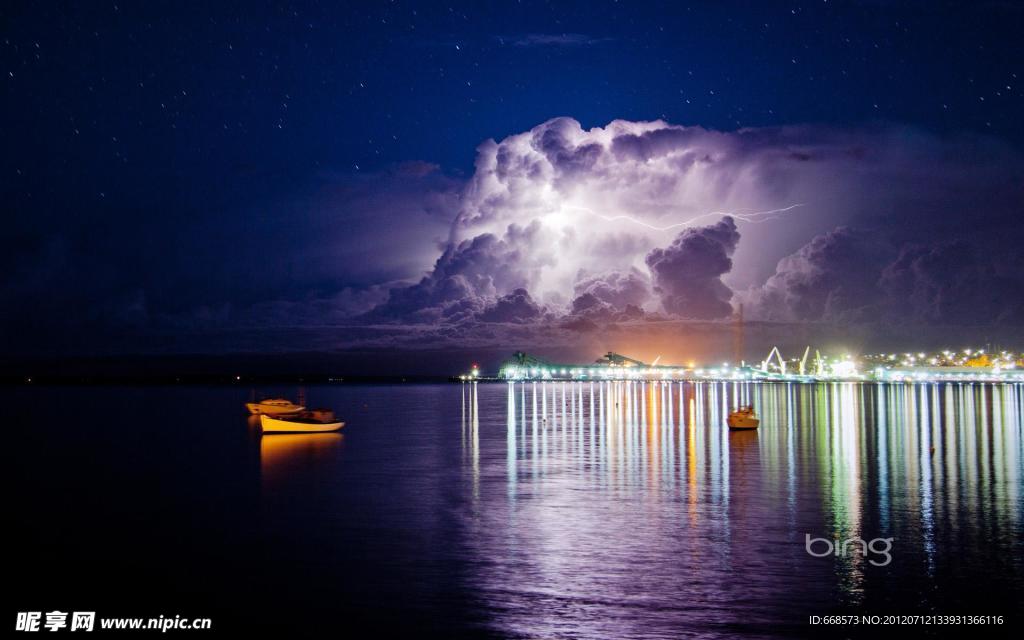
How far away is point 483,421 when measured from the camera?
96.6 m

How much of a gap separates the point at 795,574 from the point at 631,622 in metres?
5.88

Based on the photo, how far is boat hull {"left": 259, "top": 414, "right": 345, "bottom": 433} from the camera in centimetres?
7494

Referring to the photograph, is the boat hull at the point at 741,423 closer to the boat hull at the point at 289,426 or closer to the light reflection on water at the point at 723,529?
the light reflection on water at the point at 723,529

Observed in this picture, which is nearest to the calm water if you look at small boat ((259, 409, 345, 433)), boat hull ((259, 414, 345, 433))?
boat hull ((259, 414, 345, 433))

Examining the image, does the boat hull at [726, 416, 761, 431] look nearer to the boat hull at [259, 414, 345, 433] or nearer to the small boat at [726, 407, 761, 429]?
the small boat at [726, 407, 761, 429]

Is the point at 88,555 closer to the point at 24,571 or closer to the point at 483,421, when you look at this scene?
the point at 24,571

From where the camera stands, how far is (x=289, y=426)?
7594cm

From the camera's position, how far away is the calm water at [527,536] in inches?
781

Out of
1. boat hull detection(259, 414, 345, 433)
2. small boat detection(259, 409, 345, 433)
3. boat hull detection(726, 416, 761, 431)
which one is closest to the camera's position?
boat hull detection(726, 416, 761, 431)

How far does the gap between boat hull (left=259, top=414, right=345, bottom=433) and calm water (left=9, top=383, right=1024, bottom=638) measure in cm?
1654

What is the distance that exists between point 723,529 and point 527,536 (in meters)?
6.18

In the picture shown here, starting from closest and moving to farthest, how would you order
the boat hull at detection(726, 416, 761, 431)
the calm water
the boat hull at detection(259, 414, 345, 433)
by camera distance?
the calm water → the boat hull at detection(726, 416, 761, 431) → the boat hull at detection(259, 414, 345, 433)

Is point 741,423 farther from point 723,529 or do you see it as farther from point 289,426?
point 723,529

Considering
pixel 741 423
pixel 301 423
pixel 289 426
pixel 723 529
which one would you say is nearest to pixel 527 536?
pixel 723 529
